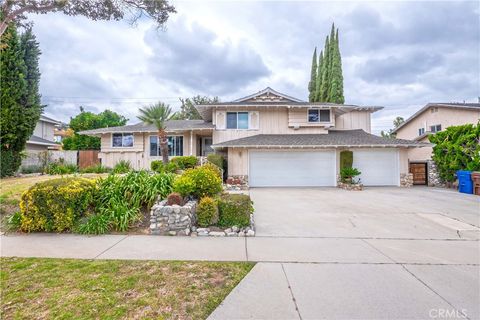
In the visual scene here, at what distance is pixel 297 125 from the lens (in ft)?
54.1

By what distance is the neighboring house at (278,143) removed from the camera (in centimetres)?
1466

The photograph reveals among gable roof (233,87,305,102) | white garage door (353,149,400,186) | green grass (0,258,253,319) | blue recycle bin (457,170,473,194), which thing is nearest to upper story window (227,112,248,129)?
gable roof (233,87,305,102)

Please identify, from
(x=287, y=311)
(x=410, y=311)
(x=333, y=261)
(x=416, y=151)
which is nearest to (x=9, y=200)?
(x=287, y=311)

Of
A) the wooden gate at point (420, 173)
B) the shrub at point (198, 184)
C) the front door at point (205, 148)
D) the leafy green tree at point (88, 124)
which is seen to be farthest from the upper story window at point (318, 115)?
the leafy green tree at point (88, 124)

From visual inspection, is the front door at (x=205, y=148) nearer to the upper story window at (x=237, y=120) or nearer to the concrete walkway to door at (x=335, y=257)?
the upper story window at (x=237, y=120)

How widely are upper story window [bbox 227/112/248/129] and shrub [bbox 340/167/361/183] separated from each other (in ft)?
23.6

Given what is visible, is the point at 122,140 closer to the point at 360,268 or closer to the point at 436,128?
the point at 360,268

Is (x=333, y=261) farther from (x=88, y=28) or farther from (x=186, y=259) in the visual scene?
(x=88, y=28)

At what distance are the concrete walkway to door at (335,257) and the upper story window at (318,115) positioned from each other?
10112mm

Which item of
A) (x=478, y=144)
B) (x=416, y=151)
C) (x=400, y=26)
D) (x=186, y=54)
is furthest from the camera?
(x=416, y=151)

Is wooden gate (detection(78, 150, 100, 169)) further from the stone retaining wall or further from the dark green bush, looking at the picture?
the dark green bush

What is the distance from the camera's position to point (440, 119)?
Answer: 1944 cm

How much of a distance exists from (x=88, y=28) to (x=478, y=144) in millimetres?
20339

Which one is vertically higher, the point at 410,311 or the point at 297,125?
the point at 297,125
